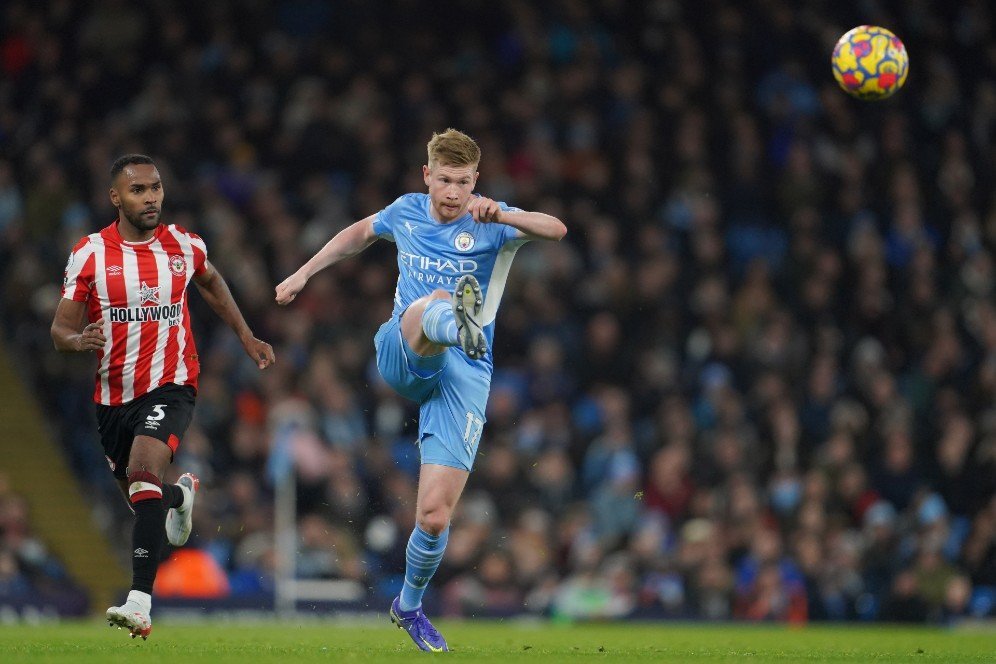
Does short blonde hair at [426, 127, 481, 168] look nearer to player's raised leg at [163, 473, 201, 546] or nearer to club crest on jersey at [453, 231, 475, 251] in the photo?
club crest on jersey at [453, 231, 475, 251]

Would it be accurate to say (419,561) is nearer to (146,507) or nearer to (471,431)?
(471,431)

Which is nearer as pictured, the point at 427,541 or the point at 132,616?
the point at 132,616

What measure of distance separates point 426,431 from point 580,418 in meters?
7.93

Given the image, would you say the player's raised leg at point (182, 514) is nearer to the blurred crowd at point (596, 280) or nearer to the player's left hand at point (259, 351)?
the player's left hand at point (259, 351)

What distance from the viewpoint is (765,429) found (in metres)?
16.6

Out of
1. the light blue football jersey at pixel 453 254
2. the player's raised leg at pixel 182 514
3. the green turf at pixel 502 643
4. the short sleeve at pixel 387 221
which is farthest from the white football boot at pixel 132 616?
the short sleeve at pixel 387 221

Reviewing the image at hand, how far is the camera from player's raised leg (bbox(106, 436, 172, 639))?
8484mm

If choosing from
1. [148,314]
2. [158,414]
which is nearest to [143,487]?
[158,414]

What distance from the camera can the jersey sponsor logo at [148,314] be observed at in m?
8.97

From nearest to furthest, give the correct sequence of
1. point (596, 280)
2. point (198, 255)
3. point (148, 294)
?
point (148, 294) → point (198, 255) → point (596, 280)

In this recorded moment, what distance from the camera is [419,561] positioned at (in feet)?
29.1

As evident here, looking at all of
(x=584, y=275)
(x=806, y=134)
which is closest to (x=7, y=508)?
(x=584, y=275)

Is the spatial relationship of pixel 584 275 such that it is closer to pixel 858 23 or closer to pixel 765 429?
pixel 765 429

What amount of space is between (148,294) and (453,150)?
184cm
